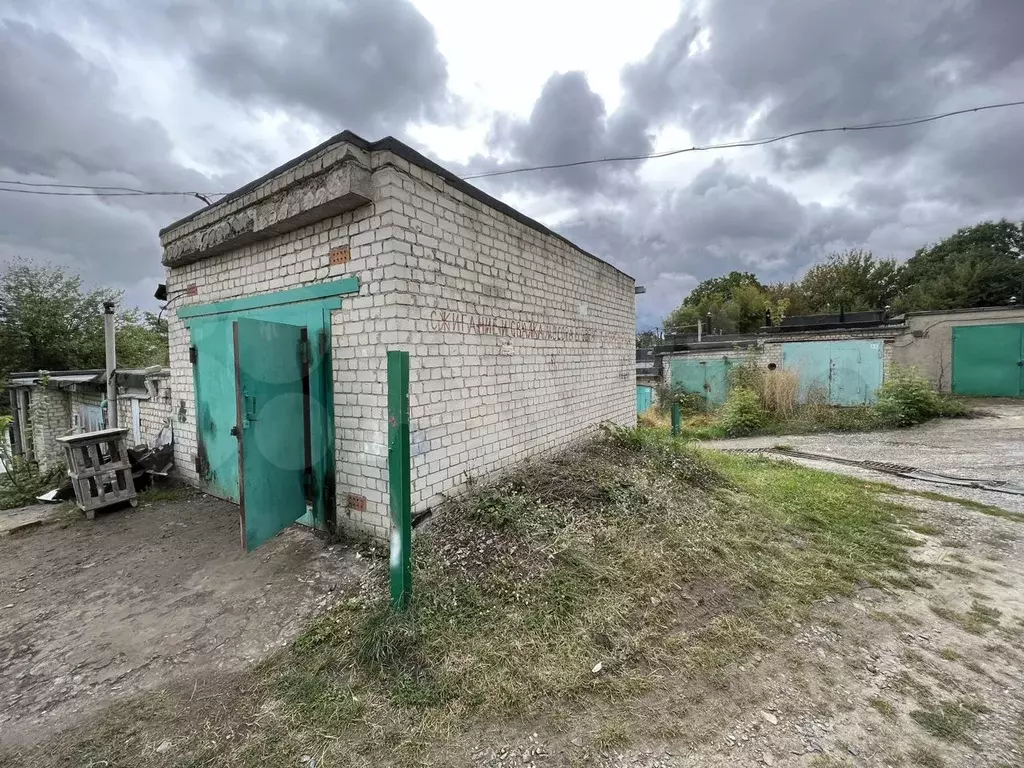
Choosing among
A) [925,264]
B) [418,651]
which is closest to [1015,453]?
[418,651]

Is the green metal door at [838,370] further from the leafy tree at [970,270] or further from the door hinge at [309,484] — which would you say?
the leafy tree at [970,270]

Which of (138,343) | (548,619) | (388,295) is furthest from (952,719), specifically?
(138,343)

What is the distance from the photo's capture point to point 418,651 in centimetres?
226

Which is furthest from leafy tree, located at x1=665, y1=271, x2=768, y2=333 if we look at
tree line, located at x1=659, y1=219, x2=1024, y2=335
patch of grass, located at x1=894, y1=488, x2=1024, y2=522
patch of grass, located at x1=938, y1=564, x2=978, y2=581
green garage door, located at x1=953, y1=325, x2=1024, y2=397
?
patch of grass, located at x1=938, y1=564, x2=978, y2=581

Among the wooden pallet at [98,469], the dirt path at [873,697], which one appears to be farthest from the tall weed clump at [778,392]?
the wooden pallet at [98,469]

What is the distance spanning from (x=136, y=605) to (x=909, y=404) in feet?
46.1

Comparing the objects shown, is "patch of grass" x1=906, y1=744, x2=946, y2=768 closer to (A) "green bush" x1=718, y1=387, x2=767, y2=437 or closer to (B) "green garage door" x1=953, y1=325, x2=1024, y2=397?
(A) "green bush" x1=718, y1=387, x2=767, y2=437

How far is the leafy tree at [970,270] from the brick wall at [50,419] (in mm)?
38245

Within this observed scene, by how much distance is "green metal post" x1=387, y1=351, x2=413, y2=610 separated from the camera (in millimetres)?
2344

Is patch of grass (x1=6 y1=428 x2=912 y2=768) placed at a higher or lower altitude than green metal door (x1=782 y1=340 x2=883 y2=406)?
lower

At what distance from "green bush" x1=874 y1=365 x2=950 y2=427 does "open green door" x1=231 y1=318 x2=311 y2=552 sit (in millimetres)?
12511

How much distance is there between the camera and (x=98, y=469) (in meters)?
4.32

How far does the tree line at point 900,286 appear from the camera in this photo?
959 inches

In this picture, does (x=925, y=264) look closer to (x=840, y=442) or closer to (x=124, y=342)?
(x=840, y=442)
